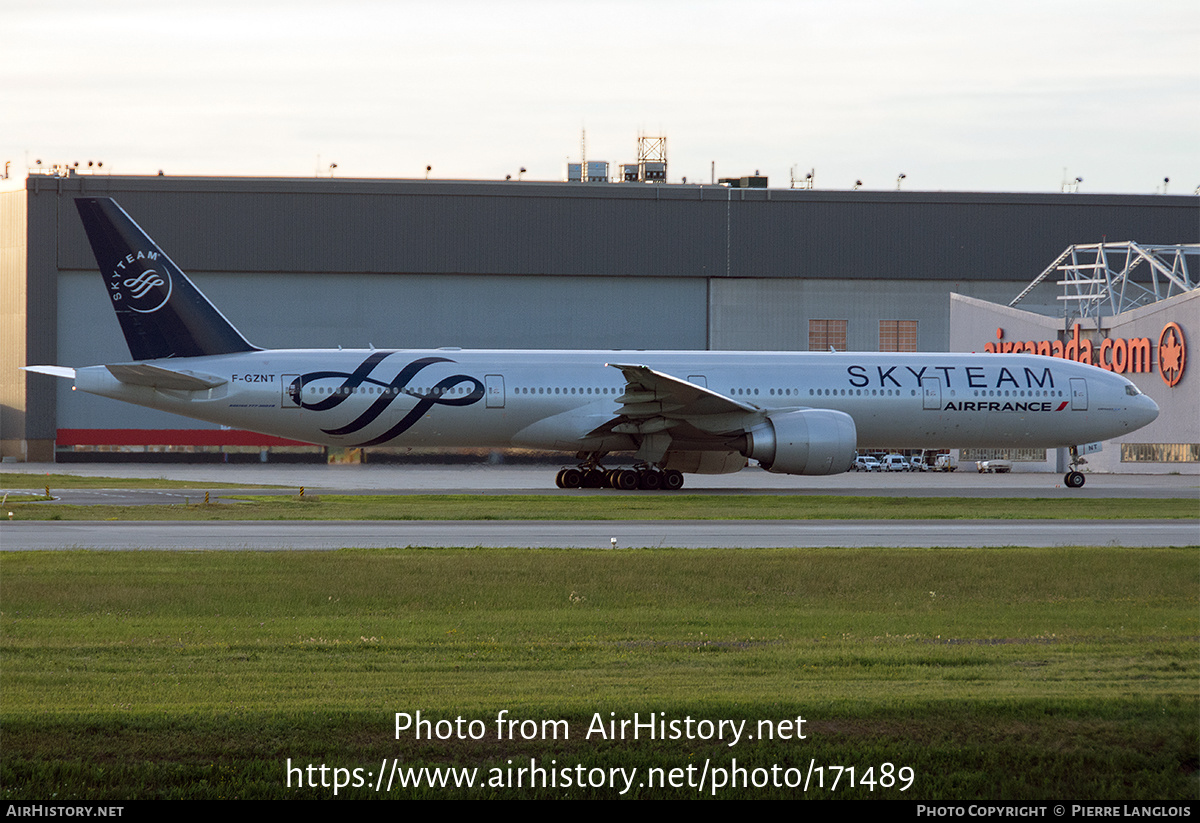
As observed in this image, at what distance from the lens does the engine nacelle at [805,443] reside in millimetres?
30578

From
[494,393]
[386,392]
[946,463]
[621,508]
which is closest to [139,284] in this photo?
[386,392]

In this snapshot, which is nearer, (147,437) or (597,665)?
(597,665)

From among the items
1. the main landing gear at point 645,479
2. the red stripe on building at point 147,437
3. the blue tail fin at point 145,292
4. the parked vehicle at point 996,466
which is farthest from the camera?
the red stripe on building at point 147,437

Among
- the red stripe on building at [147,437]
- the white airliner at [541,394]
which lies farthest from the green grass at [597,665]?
the red stripe on building at [147,437]

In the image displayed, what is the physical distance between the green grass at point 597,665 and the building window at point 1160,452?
33.8 metres

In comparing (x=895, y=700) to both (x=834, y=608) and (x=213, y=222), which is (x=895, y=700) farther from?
(x=213, y=222)

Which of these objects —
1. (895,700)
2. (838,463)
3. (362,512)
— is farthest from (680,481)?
(895,700)

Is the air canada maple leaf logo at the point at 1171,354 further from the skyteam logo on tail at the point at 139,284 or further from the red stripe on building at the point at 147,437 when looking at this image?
the red stripe on building at the point at 147,437

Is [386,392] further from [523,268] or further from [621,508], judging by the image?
[523,268]

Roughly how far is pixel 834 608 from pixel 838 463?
18336mm

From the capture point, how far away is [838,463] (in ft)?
101

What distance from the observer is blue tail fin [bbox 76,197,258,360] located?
32.5 metres

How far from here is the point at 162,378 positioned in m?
31.6

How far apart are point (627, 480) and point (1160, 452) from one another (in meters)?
27.5
